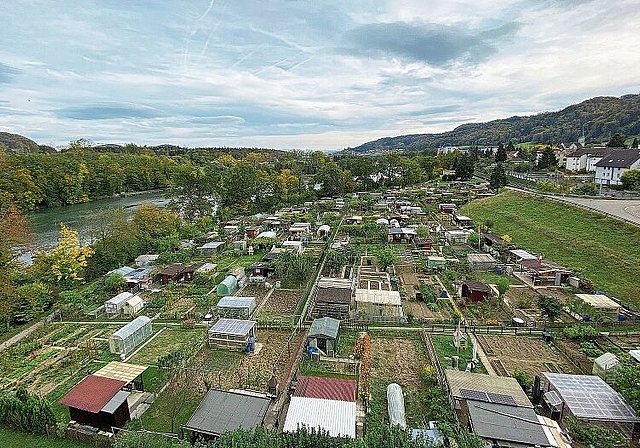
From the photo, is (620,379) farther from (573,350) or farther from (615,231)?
(615,231)

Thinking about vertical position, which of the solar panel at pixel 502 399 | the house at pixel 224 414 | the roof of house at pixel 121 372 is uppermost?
the roof of house at pixel 121 372

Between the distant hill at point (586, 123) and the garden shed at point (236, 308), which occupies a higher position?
the distant hill at point (586, 123)

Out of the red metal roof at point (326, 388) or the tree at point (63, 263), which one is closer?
the red metal roof at point (326, 388)

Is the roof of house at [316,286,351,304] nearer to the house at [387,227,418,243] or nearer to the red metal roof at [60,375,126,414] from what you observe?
the red metal roof at [60,375,126,414]

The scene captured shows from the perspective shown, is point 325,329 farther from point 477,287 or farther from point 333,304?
point 477,287

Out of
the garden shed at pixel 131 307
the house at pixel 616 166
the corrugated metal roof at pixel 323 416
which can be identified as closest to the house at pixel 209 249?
the garden shed at pixel 131 307

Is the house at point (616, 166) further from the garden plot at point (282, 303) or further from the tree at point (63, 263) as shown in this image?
the tree at point (63, 263)

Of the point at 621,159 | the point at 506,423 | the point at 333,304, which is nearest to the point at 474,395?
the point at 506,423
